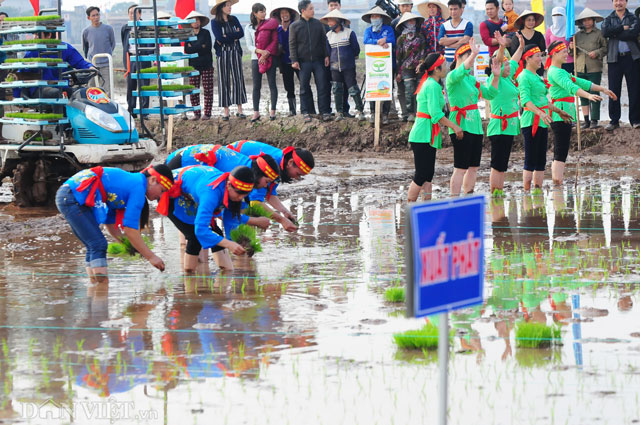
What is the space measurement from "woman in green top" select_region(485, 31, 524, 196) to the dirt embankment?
561 cm

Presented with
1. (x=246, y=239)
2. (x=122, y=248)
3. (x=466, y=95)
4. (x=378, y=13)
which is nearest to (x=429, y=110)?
(x=466, y=95)

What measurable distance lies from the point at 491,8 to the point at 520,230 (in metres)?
7.07

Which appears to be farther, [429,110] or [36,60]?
[36,60]

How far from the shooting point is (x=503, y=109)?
43.3 ft

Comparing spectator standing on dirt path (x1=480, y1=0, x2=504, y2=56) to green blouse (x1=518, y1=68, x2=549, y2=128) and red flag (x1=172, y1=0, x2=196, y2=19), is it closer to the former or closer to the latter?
green blouse (x1=518, y1=68, x2=549, y2=128)

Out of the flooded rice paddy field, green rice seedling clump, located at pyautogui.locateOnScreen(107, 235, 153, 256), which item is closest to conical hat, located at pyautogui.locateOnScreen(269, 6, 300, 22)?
the flooded rice paddy field

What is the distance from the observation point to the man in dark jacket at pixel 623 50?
57.3 feet

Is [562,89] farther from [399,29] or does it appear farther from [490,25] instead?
[399,29]

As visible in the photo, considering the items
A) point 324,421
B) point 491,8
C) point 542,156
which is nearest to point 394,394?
point 324,421

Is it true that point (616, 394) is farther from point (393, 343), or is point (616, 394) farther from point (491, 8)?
point (491, 8)

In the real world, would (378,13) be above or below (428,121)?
above

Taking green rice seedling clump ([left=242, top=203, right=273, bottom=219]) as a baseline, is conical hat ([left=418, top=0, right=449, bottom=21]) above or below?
above

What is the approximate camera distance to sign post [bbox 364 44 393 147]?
1869 cm

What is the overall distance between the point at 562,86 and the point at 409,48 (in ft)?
18.0
